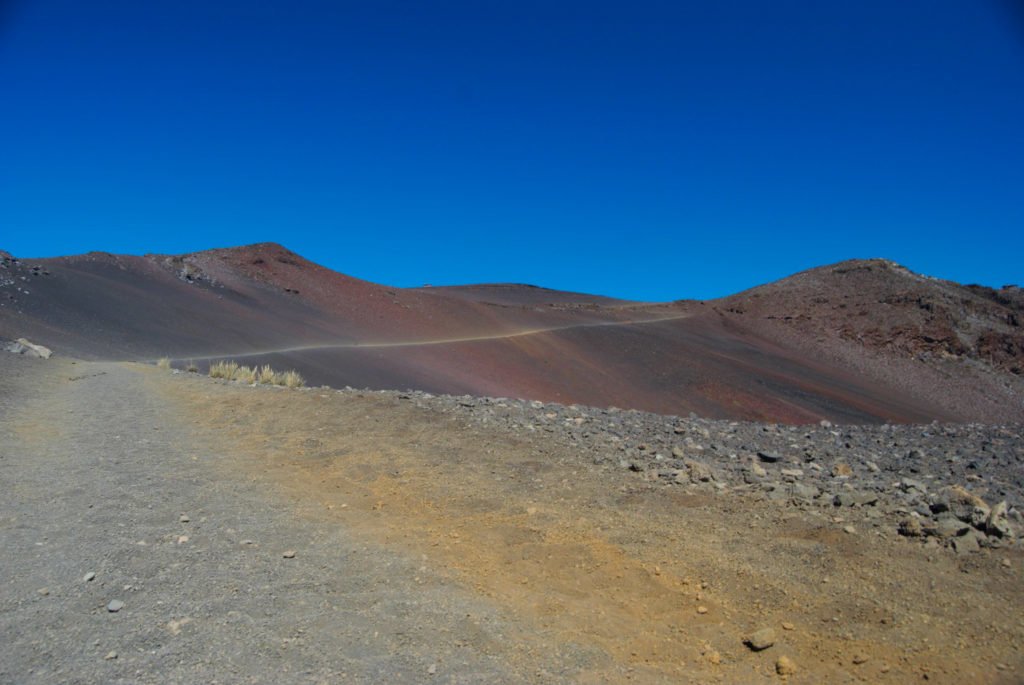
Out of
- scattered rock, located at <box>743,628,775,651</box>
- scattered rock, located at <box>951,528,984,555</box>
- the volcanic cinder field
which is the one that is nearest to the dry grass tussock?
the volcanic cinder field

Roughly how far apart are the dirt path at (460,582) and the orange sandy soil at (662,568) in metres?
0.02

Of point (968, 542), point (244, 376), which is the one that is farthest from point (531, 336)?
point (968, 542)

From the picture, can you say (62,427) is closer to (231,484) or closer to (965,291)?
(231,484)

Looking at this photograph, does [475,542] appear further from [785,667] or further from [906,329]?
[906,329]

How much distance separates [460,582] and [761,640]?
6.59 ft

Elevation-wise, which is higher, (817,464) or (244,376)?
(244,376)

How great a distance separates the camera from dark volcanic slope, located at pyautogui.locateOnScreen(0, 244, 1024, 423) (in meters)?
27.8

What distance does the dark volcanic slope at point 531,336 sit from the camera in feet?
91.2

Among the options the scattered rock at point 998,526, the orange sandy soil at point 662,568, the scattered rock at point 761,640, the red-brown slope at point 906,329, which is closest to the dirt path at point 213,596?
the orange sandy soil at point 662,568

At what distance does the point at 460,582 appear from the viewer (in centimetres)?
509

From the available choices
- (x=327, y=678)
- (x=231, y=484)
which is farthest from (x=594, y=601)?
(x=231, y=484)

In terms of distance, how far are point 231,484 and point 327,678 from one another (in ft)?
13.6

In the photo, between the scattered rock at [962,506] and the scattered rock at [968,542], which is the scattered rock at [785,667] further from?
the scattered rock at [962,506]

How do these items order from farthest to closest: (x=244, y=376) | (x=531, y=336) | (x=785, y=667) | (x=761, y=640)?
(x=531, y=336) → (x=244, y=376) → (x=761, y=640) → (x=785, y=667)
